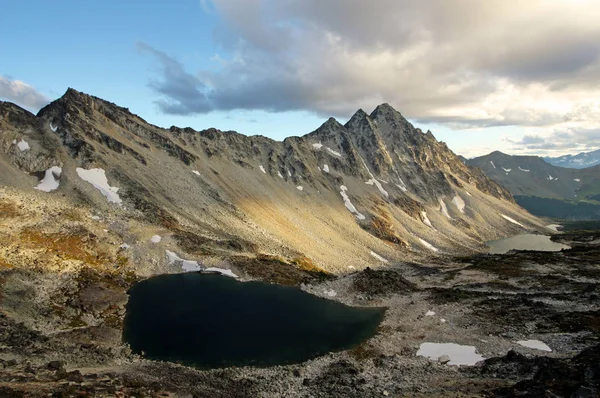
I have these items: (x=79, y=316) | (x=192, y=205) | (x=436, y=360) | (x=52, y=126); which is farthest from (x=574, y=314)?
(x=52, y=126)

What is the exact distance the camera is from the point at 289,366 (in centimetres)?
4412

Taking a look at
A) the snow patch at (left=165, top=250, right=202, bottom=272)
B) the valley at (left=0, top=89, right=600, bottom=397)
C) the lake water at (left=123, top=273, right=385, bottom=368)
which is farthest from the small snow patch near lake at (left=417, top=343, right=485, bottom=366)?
the snow patch at (left=165, top=250, right=202, bottom=272)

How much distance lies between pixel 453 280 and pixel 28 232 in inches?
3737

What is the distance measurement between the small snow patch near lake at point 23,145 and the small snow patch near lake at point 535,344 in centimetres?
12030

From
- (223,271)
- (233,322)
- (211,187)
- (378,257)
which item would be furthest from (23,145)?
(378,257)

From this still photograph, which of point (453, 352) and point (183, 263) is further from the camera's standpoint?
point (183, 263)

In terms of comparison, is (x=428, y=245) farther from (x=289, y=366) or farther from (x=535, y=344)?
(x=289, y=366)

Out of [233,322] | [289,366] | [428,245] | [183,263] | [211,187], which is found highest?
[211,187]

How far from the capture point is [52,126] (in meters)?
117

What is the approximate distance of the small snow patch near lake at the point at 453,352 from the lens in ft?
141

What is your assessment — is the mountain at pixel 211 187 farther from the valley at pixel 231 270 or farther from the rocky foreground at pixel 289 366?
the rocky foreground at pixel 289 366

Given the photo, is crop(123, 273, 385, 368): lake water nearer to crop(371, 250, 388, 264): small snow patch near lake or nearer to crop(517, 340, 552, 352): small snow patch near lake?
crop(517, 340, 552, 352): small snow patch near lake

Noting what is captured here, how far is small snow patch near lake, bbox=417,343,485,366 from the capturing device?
141 feet

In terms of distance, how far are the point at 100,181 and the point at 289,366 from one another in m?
80.8
